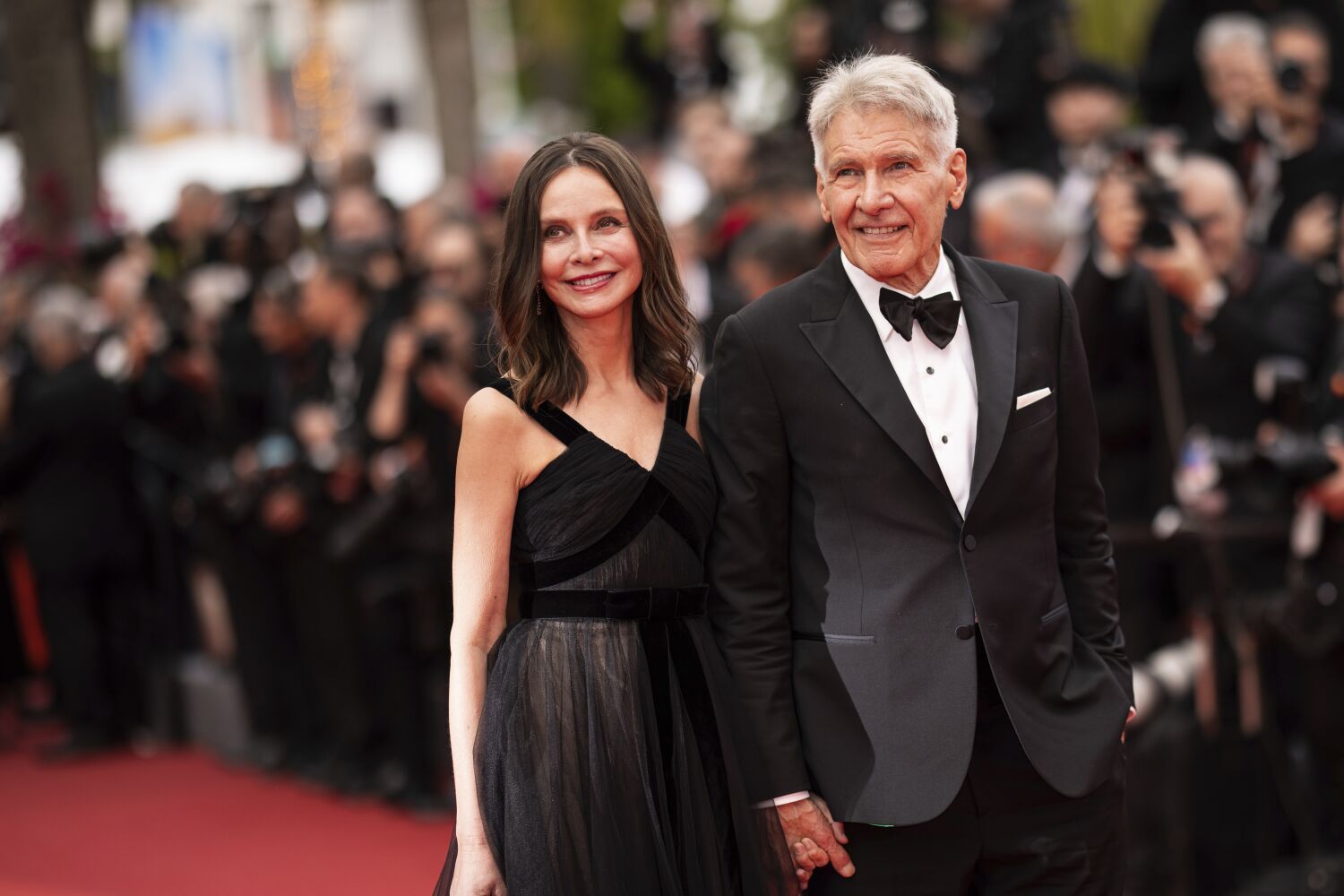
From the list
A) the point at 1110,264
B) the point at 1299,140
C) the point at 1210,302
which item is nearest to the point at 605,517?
the point at 1110,264

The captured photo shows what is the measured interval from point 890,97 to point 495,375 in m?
1.09

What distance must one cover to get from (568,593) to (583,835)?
1.39 feet

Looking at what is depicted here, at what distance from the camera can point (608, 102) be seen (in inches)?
865

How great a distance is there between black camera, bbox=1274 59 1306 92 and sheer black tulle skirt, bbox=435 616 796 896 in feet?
13.4

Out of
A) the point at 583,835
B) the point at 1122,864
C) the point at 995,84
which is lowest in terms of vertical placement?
the point at 1122,864

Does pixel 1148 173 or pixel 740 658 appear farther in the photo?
pixel 1148 173

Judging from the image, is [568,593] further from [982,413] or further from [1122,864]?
[1122,864]

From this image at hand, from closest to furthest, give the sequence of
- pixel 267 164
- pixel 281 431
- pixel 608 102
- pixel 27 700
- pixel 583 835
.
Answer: pixel 583 835, pixel 281 431, pixel 27 700, pixel 267 164, pixel 608 102

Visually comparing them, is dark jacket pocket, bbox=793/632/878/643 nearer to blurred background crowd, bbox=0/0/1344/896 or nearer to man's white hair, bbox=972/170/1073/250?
blurred background crowd, bbox=0/0/1344/896

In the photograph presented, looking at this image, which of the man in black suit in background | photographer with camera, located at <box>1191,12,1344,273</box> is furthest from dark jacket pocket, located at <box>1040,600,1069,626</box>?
the man in black suit in background

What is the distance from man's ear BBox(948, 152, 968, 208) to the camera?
2996mm

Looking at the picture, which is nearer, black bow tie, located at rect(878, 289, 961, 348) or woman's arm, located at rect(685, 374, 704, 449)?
black bow tie, located at rect(878, 289, 961, 348)

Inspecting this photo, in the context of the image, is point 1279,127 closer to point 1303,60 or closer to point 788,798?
point 1303,60

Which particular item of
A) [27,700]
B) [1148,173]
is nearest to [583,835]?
[1148,173]
